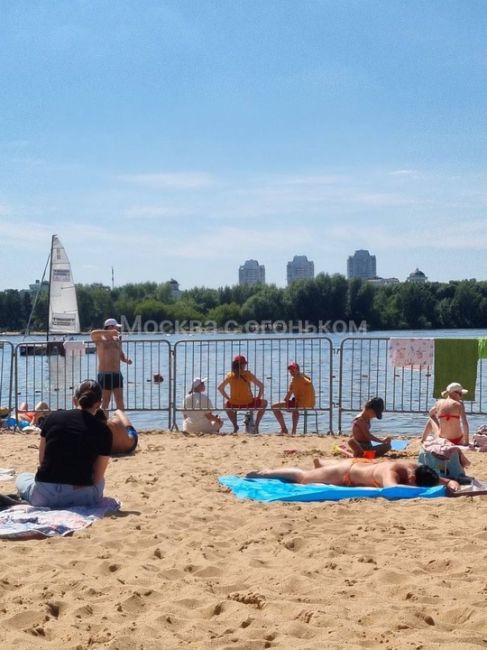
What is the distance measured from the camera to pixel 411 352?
560 inches

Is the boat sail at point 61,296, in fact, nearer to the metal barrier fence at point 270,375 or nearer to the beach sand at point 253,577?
the metal barrier fence at point 270,375

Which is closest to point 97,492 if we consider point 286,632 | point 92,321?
point 286,632

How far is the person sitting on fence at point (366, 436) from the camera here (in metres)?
10.9

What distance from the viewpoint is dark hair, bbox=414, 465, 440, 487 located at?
862 cm

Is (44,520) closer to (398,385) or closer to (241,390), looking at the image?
(241,390)

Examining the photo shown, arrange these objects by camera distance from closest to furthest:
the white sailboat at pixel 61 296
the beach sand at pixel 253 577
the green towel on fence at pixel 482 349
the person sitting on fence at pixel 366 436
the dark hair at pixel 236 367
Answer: the beach sand at pixel 253 577, the person sitting on fence at pixel 366 436, the green towel on fence at pixel 482 349, the dark hair at pixel 236 367, the white sailboat at pixel 61 296

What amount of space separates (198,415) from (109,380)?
1.58 metres

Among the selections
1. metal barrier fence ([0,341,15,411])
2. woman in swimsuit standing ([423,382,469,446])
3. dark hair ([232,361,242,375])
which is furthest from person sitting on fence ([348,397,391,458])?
metal barrier fence ([0,341,15,411])

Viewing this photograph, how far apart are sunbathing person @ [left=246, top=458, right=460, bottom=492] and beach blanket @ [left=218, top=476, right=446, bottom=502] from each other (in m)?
0.20

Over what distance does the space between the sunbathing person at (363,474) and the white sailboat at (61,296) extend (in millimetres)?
19244

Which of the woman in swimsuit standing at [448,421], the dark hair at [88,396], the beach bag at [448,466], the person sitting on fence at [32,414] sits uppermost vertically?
the dark hair at [88,396]

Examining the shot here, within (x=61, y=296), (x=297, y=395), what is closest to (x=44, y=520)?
(x=297, y=395)

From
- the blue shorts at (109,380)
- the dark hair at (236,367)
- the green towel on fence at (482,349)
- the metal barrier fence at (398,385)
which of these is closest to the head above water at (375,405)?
the metal barrier fence at (398,385)

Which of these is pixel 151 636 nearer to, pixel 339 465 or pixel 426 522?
pixel 426 522
